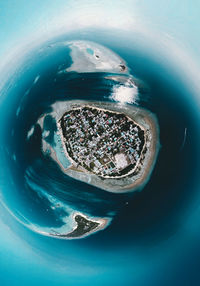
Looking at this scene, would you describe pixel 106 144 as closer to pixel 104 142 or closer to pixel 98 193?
pixel 104 142

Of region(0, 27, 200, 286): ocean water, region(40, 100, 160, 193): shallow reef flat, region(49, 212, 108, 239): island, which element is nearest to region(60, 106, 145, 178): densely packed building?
region(40, 100, 160, 193): shallow reef flat

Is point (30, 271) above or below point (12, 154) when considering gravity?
below

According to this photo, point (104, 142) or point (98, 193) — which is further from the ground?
point (104, 142)

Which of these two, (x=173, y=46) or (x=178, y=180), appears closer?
(x=173, y=46)

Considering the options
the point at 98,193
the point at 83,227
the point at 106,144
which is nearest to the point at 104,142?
the point at 106,144

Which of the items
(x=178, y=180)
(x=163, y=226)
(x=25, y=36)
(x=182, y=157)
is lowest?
(x=163, y=226)

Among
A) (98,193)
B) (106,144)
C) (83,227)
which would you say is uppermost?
(106,144)

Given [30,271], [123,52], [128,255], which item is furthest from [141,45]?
[30,271]

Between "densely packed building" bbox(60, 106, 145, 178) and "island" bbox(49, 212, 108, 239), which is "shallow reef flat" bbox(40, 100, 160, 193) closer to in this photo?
"densely packed building" bbox(60, 106, 145, 178)

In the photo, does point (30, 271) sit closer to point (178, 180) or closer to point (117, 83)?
point (178, 180)
